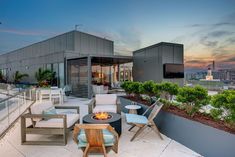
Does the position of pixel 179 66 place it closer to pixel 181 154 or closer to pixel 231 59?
pixel 231 59

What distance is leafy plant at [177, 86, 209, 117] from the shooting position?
3.79 meters

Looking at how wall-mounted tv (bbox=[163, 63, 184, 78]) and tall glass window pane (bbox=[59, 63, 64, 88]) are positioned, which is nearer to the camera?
wall-mounted tv (bbox=[163, 63, 184, 78])

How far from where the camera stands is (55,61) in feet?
46.2

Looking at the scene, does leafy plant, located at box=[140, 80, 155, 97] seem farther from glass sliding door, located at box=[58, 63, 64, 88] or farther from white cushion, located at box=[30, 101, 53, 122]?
glass sliding door, located at box=[58, 63, 64, 88]

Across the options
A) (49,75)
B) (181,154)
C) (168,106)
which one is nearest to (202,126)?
(181,154)

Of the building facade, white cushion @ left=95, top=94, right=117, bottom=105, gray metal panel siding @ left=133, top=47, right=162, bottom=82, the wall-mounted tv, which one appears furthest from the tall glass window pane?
white cushion @ left=95, top=94, right=117, bottom=105

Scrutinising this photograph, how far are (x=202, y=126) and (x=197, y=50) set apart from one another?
1132cm

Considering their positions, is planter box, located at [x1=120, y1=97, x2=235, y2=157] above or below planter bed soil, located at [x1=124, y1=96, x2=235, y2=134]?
below

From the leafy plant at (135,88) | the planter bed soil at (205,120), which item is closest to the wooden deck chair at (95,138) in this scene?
the planter bed soil at (205,120)

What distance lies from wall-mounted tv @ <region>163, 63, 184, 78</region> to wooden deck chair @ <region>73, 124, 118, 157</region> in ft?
28.4

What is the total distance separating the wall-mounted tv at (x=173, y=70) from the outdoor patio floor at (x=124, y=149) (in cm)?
740

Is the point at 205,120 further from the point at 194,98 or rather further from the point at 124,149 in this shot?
the point at 124,149

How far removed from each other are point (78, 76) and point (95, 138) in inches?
379

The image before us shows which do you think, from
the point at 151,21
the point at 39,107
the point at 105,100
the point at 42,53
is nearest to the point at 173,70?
the point at 151,21
